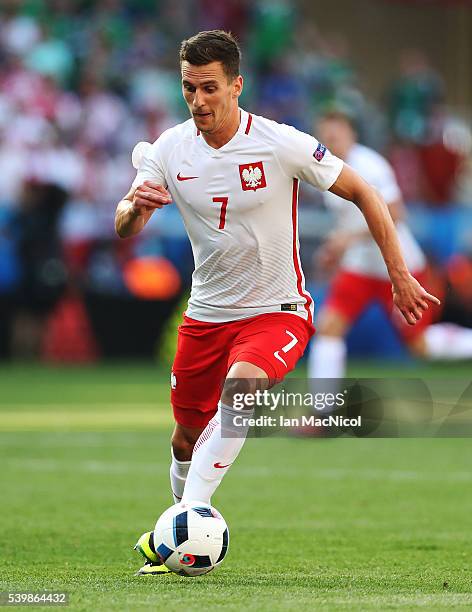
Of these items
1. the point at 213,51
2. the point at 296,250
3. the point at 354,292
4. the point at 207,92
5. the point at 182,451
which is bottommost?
the point at 182,451

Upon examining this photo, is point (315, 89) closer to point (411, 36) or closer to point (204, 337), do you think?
point (411, 36)

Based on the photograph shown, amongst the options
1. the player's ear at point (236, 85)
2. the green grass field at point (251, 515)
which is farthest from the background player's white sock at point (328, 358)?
the player's ear at point (236, 85)

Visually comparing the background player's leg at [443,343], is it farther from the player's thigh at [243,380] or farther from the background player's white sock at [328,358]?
the player's thigh at [243,380]

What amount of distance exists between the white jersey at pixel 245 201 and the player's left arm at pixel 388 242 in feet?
0.26

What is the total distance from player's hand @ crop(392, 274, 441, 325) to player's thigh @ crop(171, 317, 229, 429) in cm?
83

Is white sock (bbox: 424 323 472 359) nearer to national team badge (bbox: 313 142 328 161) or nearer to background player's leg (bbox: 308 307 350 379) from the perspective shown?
background player's leg (bbox: 308 307 350 379)

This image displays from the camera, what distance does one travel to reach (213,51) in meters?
5.90

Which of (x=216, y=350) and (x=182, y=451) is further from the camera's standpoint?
(x=182, y=451)

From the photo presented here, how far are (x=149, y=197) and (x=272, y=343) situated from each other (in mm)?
825

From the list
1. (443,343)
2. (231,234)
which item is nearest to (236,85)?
(231,234)

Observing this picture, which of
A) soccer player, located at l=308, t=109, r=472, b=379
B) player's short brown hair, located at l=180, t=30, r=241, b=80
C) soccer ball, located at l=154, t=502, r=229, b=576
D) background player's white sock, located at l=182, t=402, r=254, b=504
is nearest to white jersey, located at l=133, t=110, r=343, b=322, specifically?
player's short brown hair, located at l=180, t=30, r=241, b=80

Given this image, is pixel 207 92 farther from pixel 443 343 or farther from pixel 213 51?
pixel 443 343

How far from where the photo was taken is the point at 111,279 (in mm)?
18656

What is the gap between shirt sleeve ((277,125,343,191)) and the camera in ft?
19.8
